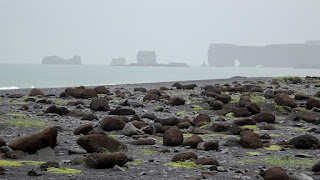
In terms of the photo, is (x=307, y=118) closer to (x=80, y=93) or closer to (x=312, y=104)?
(x=312, y=104)

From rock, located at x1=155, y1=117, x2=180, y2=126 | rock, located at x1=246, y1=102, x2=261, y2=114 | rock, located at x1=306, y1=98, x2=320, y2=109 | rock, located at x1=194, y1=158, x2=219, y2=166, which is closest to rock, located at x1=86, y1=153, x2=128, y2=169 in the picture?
rock, located at x1=194, y1=158, x2=219, y2=166

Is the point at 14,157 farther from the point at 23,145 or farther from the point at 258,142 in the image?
the point at 258,142

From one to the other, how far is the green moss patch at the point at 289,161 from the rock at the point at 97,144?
3513mm

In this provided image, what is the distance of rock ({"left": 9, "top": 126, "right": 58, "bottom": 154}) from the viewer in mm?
9680

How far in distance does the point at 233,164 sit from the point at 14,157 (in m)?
4.74

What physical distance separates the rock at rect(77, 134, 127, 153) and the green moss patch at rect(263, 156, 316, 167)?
3513mm

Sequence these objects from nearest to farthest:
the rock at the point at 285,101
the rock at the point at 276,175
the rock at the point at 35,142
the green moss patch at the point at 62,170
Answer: the rock at the point at 276,175 < the green moss patch at the point at 62,170 < the rock at the point at 35,142 < the rock at the point at 285,101

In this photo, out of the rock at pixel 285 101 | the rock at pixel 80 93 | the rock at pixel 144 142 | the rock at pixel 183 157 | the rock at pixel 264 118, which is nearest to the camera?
the rock at pixel 183 157

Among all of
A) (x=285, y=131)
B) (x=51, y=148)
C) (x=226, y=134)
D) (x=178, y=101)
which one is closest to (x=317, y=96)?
(x=178, y=101)

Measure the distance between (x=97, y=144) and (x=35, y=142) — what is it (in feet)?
4.64

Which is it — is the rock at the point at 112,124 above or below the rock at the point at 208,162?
above

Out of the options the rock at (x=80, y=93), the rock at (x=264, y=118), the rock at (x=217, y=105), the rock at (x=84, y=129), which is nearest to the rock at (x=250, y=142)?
the rock at (x=84, y=129)

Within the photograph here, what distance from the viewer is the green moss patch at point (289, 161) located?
29.9 feet

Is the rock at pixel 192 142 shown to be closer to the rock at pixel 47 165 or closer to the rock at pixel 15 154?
the rock at pixel 47 165
